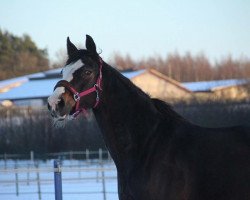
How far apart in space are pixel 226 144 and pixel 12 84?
189 ft

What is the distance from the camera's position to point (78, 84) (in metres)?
5.15

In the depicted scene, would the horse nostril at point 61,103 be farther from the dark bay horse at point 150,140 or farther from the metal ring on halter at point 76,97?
the metal ring on halter at point 76,97

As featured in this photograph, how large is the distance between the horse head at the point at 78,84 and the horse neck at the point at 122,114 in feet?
0.36

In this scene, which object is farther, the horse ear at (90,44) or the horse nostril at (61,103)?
the horse ear at (90,44)

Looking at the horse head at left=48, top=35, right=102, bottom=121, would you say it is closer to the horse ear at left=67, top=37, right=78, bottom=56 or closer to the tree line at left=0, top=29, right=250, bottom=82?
the horse ear at left=67, top=37, right=78, bottom=56

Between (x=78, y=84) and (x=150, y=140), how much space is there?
33.3 inches

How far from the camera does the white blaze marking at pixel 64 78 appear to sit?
4957mm

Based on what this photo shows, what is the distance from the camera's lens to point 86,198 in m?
14.6

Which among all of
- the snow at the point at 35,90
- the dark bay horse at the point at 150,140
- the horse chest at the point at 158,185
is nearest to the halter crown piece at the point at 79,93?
the dark bay horse at the point at 150,140

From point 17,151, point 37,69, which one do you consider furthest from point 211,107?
point 37,69

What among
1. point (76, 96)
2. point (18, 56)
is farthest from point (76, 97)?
point (18, 56)

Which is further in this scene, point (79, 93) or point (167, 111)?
point (167, 111)

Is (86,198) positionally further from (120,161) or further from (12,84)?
(12,84)

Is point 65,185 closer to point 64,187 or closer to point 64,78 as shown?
point 64,187
